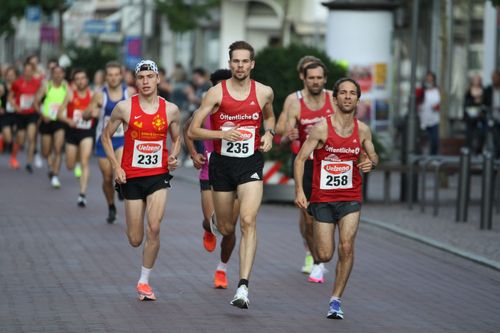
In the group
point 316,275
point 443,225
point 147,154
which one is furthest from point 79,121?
point 147,154

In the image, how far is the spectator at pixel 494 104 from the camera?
2966cm

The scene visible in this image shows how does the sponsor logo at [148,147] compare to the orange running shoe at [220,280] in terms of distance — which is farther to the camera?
the orange running shoe at [220,280]

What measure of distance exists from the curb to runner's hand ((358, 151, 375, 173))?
11.5 feet

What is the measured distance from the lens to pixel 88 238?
16078mm

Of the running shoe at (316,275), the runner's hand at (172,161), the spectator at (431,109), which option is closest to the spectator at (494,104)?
the spectator at (431,109)

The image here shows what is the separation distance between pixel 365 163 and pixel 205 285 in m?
2.08

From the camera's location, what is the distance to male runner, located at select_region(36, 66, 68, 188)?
2411 cm

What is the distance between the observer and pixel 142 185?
38.7ft

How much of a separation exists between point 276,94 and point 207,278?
9.73 meters

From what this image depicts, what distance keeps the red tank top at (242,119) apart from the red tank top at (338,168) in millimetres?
666

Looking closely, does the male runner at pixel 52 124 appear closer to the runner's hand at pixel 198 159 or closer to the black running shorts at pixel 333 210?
the runner's hand at pixel 198 159

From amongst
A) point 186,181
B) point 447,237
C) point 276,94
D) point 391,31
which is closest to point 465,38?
point 391,31

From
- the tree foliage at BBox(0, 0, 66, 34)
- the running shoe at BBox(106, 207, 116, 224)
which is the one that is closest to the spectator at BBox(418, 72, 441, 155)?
the running shoe at BBox(106, 207, 116, 224)

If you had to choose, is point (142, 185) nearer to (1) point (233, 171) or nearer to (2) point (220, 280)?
(1) point (233, 171)
